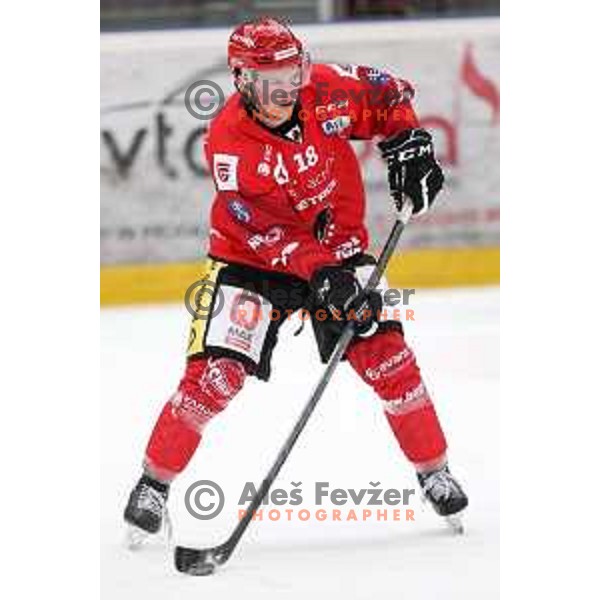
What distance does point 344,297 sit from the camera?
2.60m

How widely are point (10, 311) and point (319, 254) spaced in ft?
1.56

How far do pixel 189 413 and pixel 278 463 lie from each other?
153 millimetres

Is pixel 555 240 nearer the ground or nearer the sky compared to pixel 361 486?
nearer the sky

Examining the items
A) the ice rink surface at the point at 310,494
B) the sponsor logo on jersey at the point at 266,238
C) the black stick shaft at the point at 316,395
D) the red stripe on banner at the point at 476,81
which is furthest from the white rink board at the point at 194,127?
the sponsor logo on jersey at the point at 266,238

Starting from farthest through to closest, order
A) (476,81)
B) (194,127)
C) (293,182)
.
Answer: (476,81) < (194,127) < (293,182)

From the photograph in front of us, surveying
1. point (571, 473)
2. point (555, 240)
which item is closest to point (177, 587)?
point (571, 473)

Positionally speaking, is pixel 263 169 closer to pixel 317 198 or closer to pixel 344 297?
pixel 317 198

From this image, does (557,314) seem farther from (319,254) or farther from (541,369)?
(319,254)

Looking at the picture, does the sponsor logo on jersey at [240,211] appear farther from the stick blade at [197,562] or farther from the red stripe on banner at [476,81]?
the red stripe on banner at [476,81]

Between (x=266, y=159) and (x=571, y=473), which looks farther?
(x=571, y=473)

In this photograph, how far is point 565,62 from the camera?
3.13 metres

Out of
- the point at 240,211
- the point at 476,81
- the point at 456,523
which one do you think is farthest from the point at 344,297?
the point at 476,81

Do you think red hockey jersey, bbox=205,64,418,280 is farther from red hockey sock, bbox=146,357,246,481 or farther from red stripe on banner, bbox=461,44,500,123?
red stripe on banner, bbox=461,44,500,123

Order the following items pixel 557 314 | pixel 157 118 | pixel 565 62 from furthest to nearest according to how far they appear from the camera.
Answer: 1. pixel 157 118
2. pixel 565 62
3. pixel 557 314
